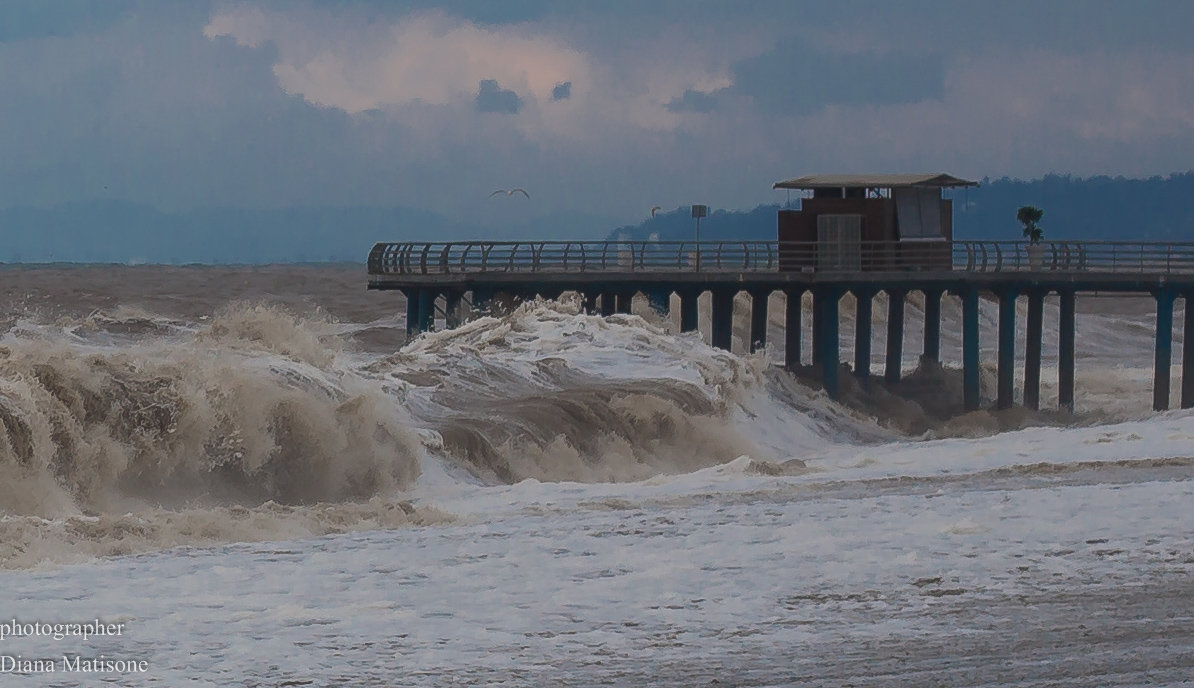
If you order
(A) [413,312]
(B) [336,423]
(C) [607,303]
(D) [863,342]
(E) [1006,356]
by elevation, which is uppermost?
(C) [607,303]

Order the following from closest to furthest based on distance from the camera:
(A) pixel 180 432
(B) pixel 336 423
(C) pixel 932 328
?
(A) pixel 180 432 → (B) pixel 336 423 → (C) pixel 932 328

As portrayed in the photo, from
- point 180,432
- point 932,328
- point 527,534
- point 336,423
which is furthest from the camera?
point 932,328

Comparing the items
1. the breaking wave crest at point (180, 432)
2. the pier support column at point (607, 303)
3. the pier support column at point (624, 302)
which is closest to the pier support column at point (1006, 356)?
the pier support column at point (624, 302)

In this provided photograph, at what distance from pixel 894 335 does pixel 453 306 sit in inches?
409

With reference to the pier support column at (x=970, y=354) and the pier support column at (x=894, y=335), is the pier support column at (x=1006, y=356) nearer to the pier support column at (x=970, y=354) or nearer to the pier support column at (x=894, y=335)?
the pier support column at (x=970, y=354)

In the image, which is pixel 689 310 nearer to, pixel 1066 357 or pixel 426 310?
pixel 426 310

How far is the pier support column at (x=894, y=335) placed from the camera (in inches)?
1646

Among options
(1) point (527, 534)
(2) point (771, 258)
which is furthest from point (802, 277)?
(1) point (527, 534)

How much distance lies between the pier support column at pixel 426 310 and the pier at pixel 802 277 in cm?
3

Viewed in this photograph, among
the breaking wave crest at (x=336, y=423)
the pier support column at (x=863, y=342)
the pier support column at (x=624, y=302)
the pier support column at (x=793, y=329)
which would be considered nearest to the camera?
the breaking wave crest at (x=336, y=423)

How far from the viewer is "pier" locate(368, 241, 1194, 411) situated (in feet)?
127

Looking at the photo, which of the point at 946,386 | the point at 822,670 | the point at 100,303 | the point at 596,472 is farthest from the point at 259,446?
the point at 100,303

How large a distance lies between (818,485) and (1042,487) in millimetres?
2487

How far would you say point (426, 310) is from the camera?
133 feet
